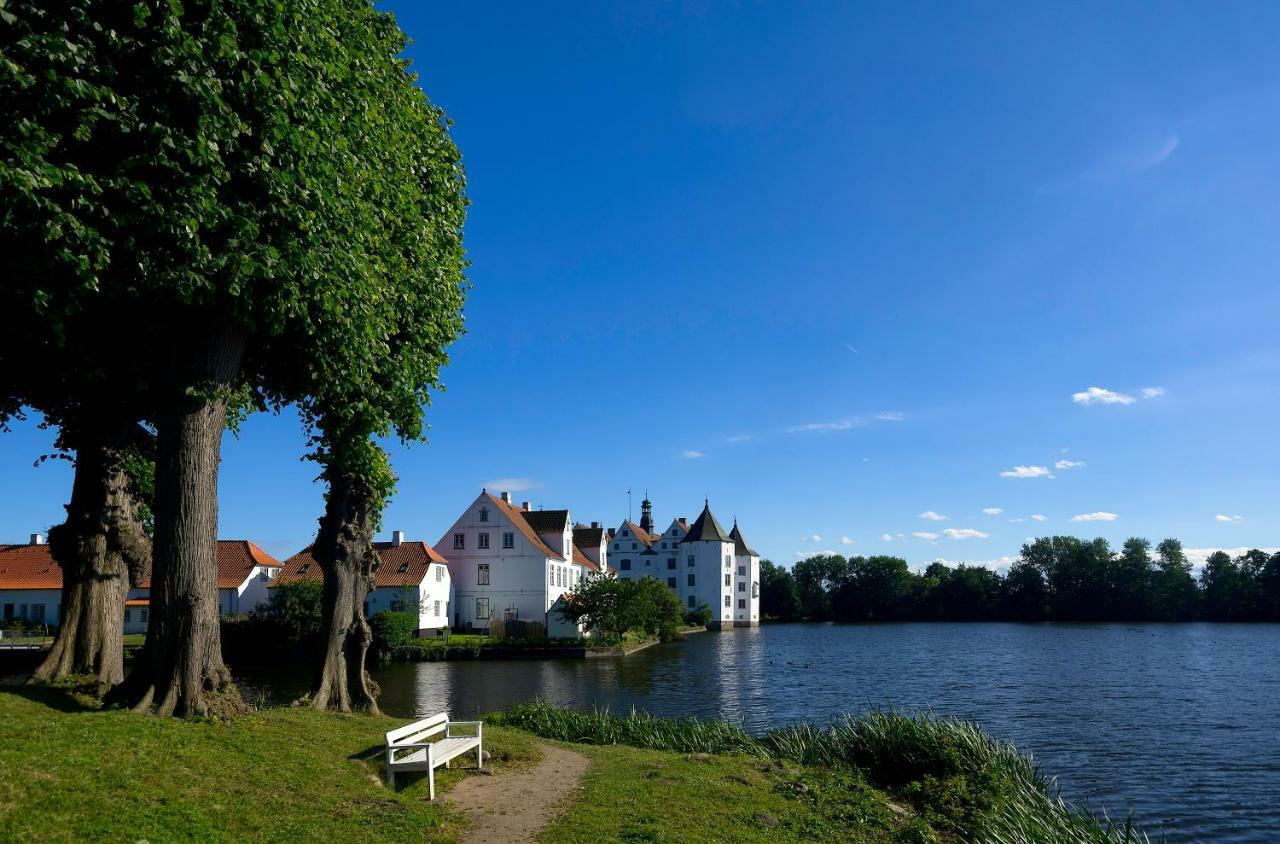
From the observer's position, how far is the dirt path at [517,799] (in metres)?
9.18

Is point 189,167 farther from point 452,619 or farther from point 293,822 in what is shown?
point 452,619

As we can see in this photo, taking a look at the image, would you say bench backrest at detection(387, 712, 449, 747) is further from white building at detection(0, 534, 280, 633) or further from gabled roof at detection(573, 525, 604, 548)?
gabled roof at detection(573, 525, 604, 548)

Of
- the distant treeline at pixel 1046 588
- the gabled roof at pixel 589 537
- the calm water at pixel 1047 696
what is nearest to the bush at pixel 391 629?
the calm water at pixel 1047 696

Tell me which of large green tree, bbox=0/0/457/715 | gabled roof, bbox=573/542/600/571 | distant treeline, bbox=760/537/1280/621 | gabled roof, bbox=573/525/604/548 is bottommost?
distant treeline, bbox=760/537/1280/621

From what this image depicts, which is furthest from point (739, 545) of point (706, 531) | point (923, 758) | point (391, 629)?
point (923, 758)

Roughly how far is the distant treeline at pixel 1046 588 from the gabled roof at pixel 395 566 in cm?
7283

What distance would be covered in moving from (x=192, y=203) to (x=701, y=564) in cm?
8287

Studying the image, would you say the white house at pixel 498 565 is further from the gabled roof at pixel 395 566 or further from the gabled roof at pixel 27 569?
the gabled roof at pixel 27 569

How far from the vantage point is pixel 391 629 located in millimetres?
47688

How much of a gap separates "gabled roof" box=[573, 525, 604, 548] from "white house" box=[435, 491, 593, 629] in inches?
642

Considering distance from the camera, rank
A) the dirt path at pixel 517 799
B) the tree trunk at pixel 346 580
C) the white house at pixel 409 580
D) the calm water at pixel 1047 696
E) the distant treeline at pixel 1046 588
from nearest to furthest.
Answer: the dirt path at pixel 517 799 → the tree trunk at pixel 346 580 → the calm water at pixel 1047 696 → the white house at pixel 409 580 → the distant treeline at pixel 1046 588

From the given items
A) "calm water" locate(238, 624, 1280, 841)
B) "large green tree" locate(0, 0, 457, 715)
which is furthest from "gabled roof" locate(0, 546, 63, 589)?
"large green tree" locate(0, 0, 457, 715)

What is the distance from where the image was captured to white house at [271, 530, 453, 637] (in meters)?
54.0

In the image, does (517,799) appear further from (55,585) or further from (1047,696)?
(55,585)
